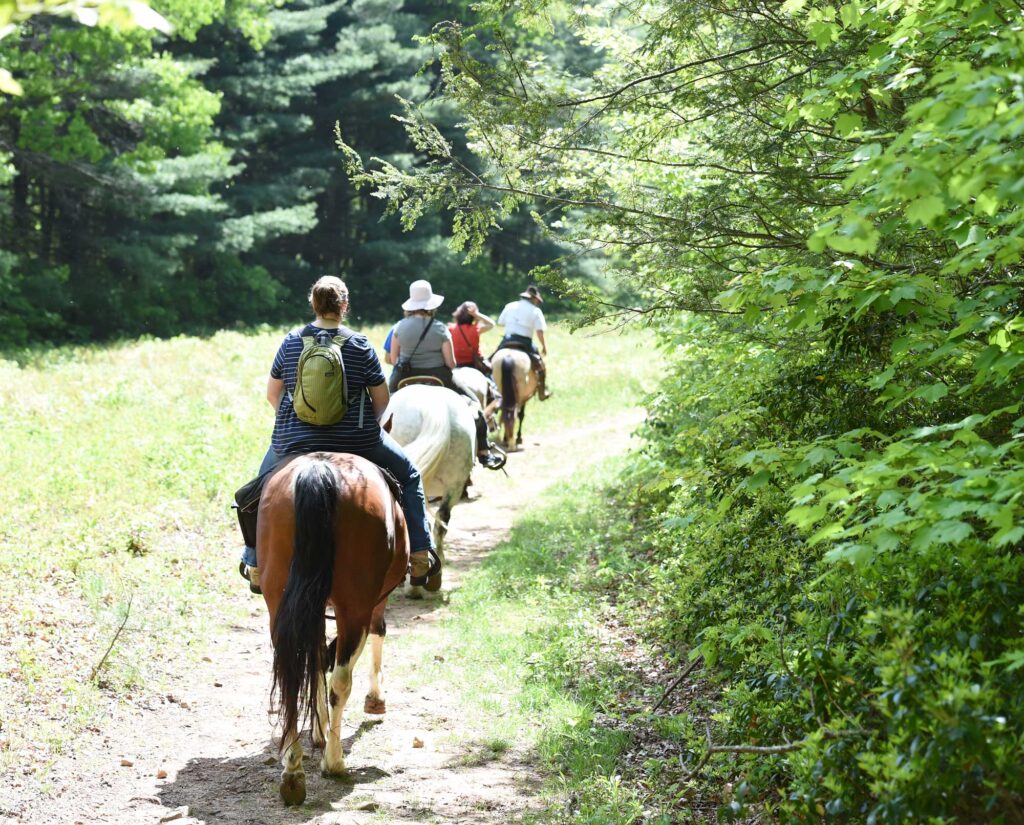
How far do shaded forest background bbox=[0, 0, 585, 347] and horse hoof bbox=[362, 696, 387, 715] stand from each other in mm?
16425

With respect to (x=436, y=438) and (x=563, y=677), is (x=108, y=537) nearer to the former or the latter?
(x=436, y=438)

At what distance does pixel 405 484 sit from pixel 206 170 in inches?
1015

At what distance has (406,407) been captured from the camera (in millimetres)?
9484

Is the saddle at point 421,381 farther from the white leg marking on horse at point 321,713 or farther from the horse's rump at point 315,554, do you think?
the white leg marking on horse at point 321,713

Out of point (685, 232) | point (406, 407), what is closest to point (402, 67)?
point (406, 407)

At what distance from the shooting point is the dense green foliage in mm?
3160

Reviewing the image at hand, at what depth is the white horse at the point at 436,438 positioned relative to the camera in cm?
926

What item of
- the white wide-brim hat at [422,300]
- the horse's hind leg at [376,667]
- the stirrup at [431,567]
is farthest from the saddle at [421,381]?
the horse's hind leg at [376,667]

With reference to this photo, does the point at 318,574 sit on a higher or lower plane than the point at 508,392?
→ higher

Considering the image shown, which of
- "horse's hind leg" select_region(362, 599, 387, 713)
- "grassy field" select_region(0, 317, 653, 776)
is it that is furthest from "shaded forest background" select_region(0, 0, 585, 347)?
"horse's hind leg" select_region(362, 599, 387, 713)

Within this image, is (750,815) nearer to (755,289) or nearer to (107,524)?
(755,289)

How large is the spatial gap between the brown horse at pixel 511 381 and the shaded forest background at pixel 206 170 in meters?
5.32

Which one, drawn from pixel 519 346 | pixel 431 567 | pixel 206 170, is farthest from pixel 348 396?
pixel 206 170

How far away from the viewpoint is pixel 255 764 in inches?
230
